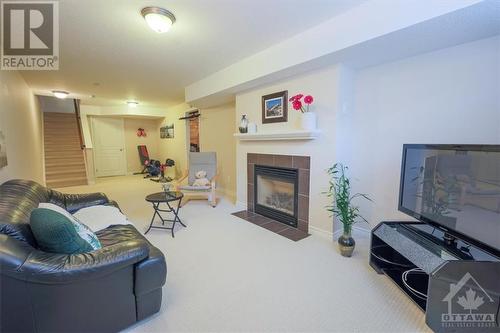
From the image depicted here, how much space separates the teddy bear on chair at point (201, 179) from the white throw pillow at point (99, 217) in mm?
2075

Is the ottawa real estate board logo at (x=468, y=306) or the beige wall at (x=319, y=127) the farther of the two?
the beige wall at (x=319, y=127)

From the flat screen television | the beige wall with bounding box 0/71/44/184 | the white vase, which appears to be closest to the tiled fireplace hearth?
the white vase

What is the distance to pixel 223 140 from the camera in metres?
5.10

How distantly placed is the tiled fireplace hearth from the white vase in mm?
394

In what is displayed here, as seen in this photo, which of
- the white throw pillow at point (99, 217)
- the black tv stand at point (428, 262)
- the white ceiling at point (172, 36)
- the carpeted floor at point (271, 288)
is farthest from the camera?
the white throw pillow at point (99, 217)

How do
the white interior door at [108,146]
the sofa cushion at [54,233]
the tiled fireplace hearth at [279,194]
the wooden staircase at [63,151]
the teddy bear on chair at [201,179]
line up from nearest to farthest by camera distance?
the sofa cushion at [54,233] < the tiled fireplace hearth at [279,194] < the teddy bear on chair at [201,179] < the wooden staircase at [63,151] < the white interior door at [108,146]

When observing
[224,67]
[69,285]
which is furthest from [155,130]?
[69,285]

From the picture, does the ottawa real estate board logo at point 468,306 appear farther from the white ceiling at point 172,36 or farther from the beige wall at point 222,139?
the beige wall at point 222,139

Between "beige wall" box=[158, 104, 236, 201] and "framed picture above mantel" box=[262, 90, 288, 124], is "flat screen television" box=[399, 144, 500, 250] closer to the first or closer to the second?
"framed picture above mantel" box=[262, 90, 288, 124]

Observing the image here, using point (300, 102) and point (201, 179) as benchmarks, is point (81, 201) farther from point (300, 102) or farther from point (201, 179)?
point (300, 102)

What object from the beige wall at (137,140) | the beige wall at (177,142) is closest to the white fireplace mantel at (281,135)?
the beige wall at (177,142)

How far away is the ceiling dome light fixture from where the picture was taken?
6.59 feet

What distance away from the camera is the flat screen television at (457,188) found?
141cm

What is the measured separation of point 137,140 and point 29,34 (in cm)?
636
